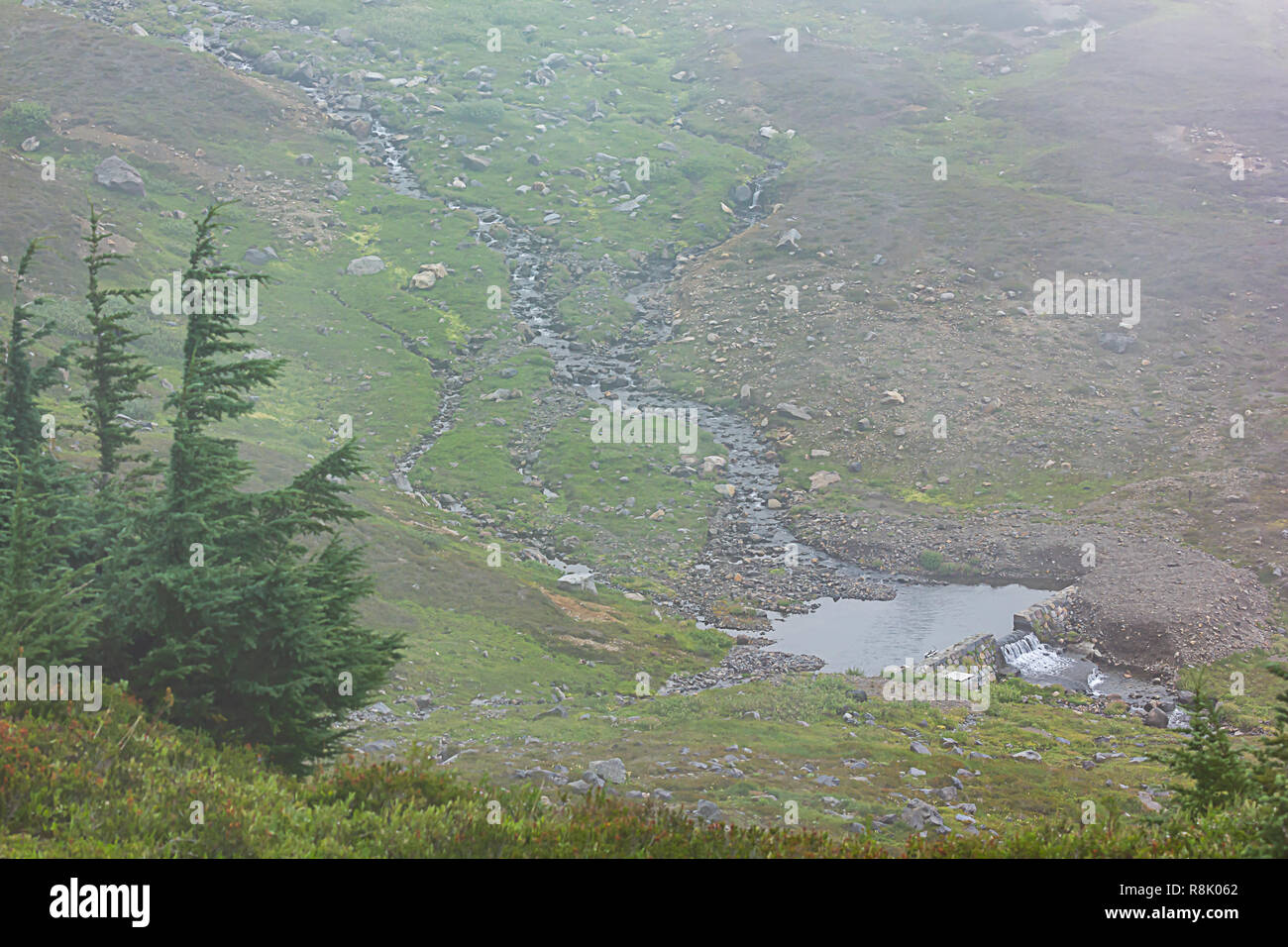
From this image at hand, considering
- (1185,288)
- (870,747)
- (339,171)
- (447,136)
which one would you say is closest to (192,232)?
(339,171)

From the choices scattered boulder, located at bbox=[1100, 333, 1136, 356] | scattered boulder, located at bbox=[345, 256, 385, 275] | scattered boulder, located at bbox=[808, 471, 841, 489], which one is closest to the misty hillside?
scattered boulder, located at bbox=[808, 471, 841, 489]

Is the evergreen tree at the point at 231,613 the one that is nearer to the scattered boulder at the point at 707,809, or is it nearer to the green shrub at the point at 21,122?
the scattered boulder at the point at 707,809

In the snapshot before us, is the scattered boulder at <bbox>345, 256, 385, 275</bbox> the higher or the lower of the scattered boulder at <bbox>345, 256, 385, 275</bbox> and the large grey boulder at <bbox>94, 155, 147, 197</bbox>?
the lower

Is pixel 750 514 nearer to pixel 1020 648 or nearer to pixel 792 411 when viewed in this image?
pixel 792 411

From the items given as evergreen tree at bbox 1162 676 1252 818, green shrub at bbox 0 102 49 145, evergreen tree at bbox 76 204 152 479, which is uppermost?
green shrub at bbox 0 102 49 145

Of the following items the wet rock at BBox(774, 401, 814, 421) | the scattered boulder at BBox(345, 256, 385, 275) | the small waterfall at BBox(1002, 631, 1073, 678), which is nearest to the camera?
the small waterfall at BBox(1002, 631, 1073, 678)

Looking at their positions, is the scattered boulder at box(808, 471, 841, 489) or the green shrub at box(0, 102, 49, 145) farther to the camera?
the green shrub at box(0, 102, 49, 145)

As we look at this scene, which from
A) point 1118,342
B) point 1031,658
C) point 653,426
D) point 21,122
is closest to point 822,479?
point 653,426

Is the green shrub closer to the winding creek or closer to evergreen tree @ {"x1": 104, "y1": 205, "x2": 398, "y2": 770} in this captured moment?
→ the winding creek
